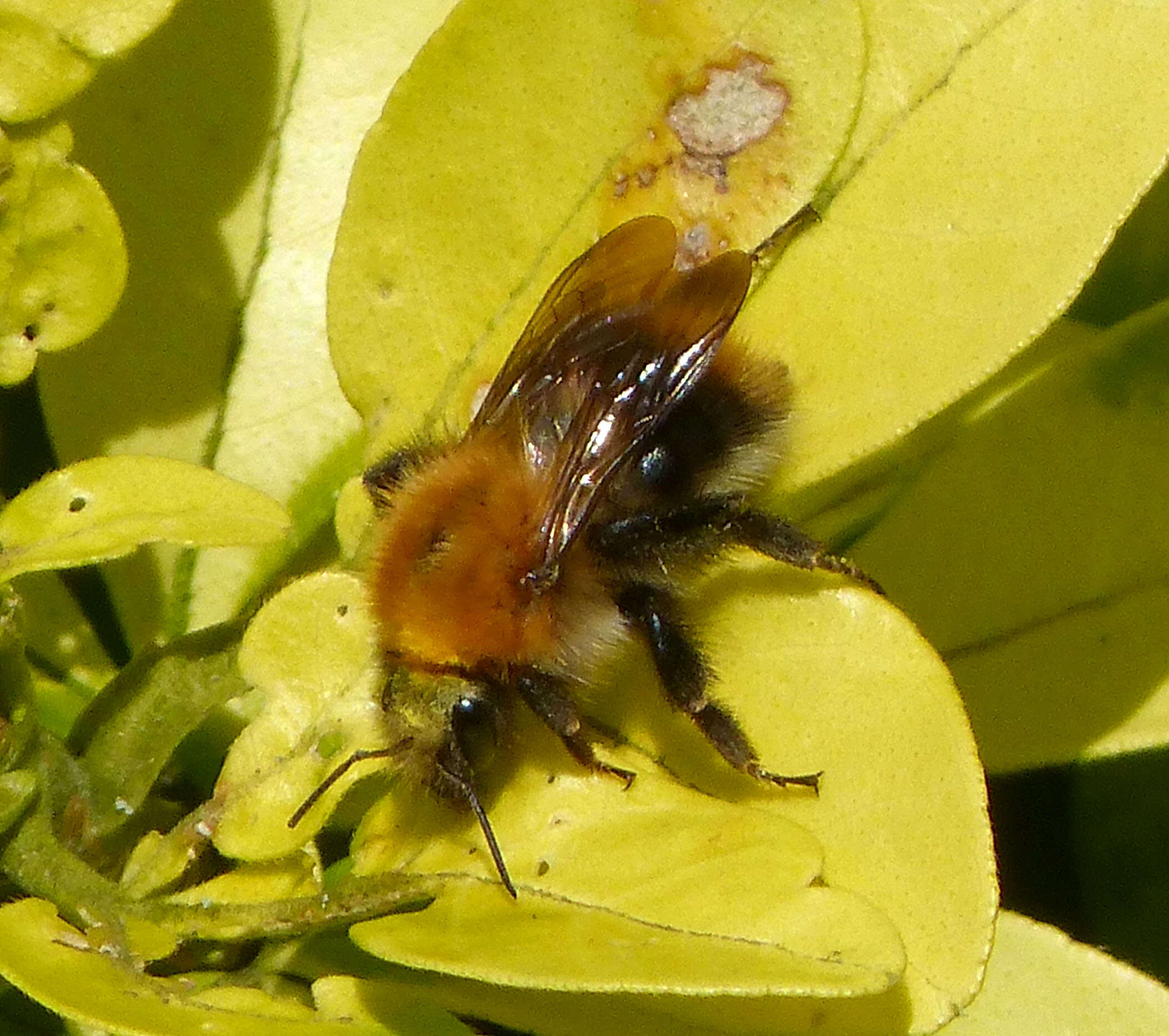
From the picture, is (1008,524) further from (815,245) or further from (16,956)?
(16,956)

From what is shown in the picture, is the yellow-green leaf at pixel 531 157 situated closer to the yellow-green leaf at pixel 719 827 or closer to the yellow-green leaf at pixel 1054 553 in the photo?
the yellow-green leaf at pixel 719 827

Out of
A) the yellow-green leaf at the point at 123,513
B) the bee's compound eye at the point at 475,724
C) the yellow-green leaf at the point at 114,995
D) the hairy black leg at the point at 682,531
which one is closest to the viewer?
the yellow-green leaf at the point at 114,995

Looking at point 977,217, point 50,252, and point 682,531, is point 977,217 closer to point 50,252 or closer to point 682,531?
point 682,531

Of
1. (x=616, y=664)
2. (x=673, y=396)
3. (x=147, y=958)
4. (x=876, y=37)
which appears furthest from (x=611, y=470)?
(x=147, y=958)

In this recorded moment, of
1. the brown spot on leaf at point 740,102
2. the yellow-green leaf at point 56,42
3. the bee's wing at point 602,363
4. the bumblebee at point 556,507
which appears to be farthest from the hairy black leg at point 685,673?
the yellow-green leaf at point 56,42

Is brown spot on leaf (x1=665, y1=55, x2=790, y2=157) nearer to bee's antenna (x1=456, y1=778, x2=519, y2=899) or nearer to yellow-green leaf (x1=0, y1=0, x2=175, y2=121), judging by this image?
yellow-green leaf (x1=0, y1=0, x2=175, y2=121)

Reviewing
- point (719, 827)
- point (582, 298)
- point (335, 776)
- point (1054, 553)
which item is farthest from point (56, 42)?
point (1054, 553)
